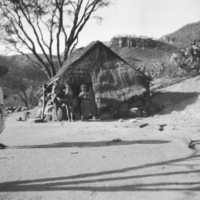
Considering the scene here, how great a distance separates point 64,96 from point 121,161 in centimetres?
674

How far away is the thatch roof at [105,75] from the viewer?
1034 cm

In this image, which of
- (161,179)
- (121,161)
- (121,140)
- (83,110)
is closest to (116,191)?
(161,179)

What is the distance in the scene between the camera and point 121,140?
19.0 feet

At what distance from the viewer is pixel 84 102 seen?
33.5ft

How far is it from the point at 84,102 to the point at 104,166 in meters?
6.44

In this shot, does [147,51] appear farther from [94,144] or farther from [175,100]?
[94,144]

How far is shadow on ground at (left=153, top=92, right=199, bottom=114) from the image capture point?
992 cm

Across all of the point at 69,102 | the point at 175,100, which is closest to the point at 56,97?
the point at 69,102

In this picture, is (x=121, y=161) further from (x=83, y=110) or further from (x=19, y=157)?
(x=83, y=110)

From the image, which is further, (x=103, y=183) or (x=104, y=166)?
(x=104, y=166)

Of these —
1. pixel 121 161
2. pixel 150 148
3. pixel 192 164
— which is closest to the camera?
pixel 192 164

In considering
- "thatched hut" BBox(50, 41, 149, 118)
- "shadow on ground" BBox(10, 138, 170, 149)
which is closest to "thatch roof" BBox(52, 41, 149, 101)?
"thatched hut" BBox(50, 41, 149, 118)

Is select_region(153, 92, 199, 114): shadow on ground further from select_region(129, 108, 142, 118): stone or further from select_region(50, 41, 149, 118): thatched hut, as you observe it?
select_region(50, 41, 149, 118): thatched hut

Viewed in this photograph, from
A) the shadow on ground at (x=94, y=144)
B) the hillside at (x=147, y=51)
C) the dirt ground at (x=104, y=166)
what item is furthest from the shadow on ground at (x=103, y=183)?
the hillside at (x=147, y=51)
